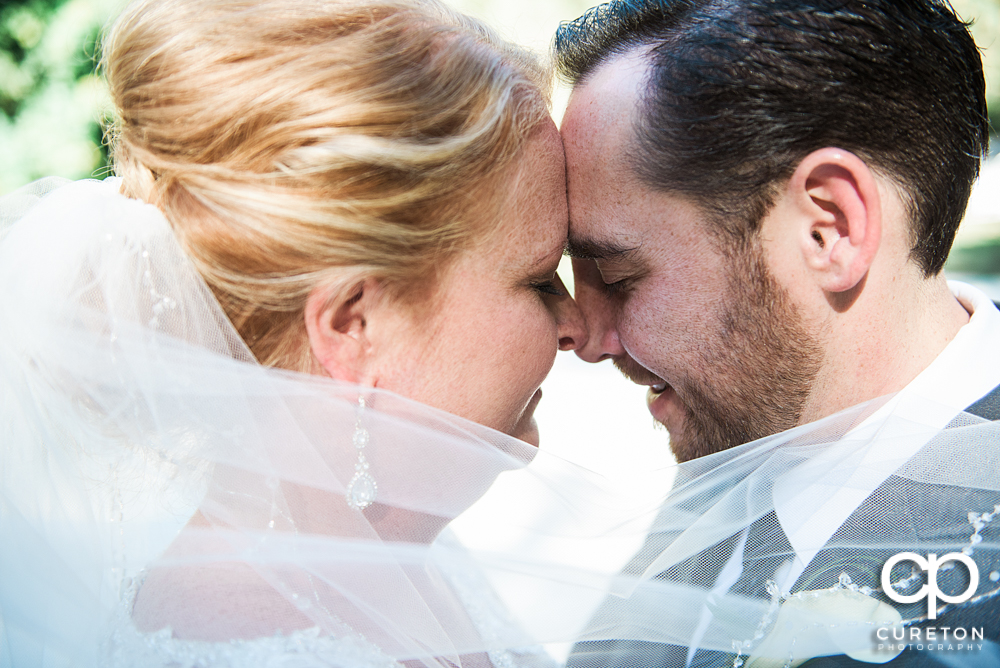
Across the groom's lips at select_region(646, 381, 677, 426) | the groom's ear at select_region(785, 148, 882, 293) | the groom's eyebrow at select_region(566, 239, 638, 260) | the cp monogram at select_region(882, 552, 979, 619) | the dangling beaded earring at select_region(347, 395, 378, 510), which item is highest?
the groom's ear at select_region(785, 148, 882, 293)

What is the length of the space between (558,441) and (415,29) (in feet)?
5.56

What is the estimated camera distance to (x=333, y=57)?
1.74 metres

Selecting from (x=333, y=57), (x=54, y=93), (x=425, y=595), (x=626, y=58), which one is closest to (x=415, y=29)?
(x=333, y=57)

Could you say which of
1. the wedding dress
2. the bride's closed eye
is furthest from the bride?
the bride's closed eye

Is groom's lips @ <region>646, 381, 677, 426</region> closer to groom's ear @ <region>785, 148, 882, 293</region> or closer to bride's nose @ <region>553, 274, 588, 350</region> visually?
bride's nose @ <region>553, 274, 588, 350</region>

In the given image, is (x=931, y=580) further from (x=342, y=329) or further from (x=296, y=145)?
(x=296, y=145)

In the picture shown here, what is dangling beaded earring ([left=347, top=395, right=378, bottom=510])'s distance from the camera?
6.10ft

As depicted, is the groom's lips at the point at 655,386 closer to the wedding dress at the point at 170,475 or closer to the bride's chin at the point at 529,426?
the bride's chin at the point at 529,426

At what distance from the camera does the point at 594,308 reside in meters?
2.51

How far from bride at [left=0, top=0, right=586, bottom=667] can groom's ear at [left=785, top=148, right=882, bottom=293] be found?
34.0 inches

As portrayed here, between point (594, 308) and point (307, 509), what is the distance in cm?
121

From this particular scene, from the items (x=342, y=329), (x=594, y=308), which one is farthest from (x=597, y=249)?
(x=342, y=329)

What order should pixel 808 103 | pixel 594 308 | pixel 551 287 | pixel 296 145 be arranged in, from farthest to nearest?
pixel 594 308, pixel 551 287, pixel 808 103, pixel 296 145

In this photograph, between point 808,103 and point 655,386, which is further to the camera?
point 655,386
